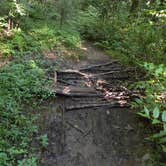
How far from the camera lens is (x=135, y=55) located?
7.48 meters

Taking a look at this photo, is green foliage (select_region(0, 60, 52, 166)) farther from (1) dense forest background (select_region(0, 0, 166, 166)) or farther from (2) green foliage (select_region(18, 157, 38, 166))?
(2) green foliage (select_region(18, 157, 38, 166))

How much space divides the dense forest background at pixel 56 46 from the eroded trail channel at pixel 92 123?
308mm

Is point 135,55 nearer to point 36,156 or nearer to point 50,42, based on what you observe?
point 50,42

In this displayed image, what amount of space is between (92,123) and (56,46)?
400cm

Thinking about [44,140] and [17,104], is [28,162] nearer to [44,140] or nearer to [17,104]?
[44,140]

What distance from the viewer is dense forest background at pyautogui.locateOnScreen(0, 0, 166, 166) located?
4.91m

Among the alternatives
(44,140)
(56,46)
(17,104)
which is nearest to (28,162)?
(44,140)

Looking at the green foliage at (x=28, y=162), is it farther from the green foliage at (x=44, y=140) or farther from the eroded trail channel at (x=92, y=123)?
the green foliage at (x=44, y=140)

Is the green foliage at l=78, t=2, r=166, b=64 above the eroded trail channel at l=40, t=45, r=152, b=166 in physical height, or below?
above

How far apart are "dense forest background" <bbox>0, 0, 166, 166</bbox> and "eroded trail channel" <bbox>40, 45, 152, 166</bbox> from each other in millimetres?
308

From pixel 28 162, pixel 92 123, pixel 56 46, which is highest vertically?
pixel 56 46

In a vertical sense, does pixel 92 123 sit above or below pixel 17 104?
below

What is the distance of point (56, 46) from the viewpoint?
30.0 ft

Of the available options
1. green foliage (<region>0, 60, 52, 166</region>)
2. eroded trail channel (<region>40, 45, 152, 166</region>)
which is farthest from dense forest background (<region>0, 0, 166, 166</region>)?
eroded trail channel (<region>40, 45, 152, 166</region>)
